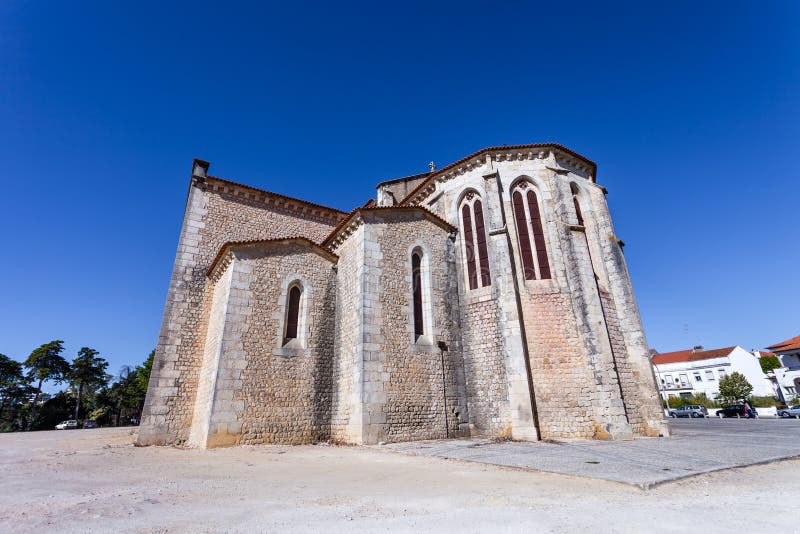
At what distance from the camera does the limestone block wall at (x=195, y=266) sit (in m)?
12.7

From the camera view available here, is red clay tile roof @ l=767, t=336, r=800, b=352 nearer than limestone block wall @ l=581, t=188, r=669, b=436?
No

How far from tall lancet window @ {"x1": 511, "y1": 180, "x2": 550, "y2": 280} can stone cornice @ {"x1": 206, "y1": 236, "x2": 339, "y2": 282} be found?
23.7ft

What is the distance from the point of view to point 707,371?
4631 cm

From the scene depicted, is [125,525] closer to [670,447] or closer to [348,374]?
[348,374]

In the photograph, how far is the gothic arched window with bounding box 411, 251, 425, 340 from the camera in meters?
13.2

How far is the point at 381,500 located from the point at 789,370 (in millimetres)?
53736

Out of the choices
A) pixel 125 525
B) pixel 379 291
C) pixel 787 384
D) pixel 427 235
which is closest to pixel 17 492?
pixel 125 525

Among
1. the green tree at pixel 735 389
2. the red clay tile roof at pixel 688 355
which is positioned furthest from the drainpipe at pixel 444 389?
the red clay tile roof at pixel 688 355

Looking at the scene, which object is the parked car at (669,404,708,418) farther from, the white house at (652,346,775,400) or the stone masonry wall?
the stone masonry wall

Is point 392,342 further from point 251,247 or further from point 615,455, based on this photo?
point 615,455

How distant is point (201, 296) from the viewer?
47.3 feet

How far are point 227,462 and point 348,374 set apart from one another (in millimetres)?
4489

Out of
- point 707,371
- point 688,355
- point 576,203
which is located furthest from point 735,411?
point 576,203

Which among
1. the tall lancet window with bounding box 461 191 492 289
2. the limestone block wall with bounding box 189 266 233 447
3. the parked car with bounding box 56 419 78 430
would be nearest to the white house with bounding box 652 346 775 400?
the tall lancet window with bounding box 461 191 492 289
